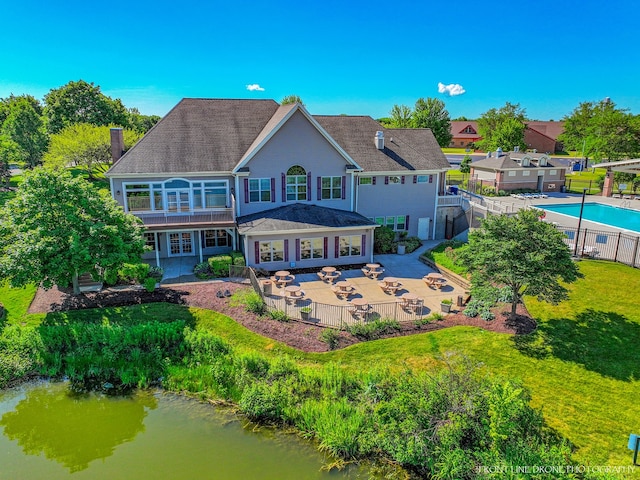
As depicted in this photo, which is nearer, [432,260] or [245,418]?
[245,418]

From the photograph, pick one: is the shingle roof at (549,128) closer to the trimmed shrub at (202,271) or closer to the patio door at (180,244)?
the patio door at (180,244)

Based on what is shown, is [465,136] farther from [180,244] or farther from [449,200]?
[180,244]

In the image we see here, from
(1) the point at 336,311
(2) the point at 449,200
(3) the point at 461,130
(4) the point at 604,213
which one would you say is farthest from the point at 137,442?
(3) the point at 461,130

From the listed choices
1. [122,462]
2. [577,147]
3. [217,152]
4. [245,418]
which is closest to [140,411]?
[122,462]

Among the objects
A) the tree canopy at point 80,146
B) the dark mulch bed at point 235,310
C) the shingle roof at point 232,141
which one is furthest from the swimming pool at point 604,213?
the tree canopy at point 80,146

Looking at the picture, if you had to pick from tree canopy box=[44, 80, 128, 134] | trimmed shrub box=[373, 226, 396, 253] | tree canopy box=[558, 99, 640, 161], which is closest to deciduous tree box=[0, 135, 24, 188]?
tree canopy box=[44, 80, 128, 134]

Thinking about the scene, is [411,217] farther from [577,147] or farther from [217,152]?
[577,147]
